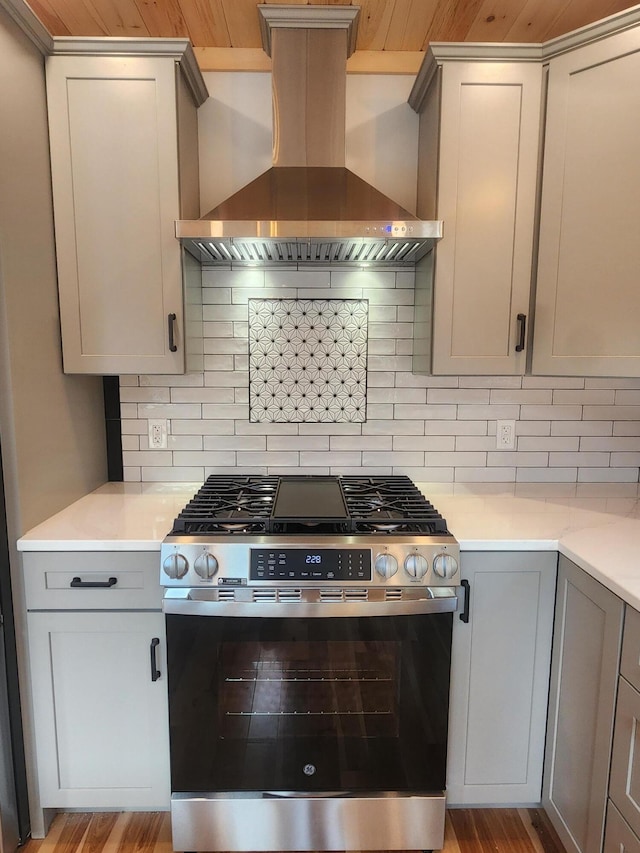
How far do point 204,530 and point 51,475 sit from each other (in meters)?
0.60

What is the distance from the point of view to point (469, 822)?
1.59 metres

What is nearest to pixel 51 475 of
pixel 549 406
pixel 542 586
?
pixel 542 586

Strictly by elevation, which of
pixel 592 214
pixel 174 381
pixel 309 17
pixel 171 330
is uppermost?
pixel 309 17

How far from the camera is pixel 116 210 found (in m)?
1.62

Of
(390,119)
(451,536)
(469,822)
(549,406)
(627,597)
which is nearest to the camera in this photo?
(627,597)

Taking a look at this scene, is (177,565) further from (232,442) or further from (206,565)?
(232,442)

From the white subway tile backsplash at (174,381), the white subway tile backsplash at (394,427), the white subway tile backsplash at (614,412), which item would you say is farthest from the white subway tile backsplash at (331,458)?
the white subway tile backsplash at (614,412)

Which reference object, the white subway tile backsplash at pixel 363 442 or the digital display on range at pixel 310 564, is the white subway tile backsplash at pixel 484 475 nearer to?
the white subway tile backsplash at pixel 363 442

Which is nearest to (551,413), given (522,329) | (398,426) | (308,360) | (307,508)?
(522,329)

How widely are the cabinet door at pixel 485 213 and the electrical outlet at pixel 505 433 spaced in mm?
387

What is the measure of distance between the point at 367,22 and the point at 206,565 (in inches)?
75.8

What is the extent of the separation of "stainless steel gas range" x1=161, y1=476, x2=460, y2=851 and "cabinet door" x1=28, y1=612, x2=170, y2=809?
12 centimetres

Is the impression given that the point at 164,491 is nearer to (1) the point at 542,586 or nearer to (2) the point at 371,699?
(2) the point at 371,699

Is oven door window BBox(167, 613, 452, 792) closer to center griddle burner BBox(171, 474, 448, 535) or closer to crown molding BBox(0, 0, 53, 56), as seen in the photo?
center griddle burner BBox(171, 474, 448, 535)
